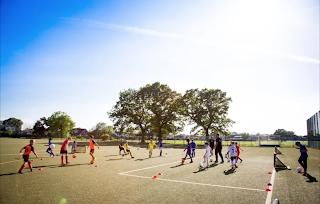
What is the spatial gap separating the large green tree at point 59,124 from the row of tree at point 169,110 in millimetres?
51927

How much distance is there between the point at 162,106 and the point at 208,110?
1347 centimetres

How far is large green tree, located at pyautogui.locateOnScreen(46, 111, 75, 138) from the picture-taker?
101844mm

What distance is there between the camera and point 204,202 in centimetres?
668

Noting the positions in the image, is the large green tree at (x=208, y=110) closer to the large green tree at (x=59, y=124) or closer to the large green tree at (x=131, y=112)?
the large green tree at (x=131, y=112)

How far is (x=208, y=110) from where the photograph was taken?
Result: 59.7m

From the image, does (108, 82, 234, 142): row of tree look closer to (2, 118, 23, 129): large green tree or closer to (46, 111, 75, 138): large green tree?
(46, 111, 75, 138): large green tree

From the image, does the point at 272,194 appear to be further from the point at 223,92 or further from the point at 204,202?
the point at 223,92

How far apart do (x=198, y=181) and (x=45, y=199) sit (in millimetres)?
6480

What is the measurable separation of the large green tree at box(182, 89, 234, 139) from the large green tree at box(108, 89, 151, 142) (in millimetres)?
12414

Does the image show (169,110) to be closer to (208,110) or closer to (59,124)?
(208,110)

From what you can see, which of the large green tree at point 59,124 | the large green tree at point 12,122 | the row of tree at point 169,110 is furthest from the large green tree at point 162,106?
the large green tree at point 12,122

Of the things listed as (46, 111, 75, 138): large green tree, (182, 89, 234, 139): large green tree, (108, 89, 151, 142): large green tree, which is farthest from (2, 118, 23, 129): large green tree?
(182, 89, 234, 139): large green tree

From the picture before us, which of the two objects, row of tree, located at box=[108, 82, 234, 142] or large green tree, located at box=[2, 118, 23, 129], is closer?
row of tree, located at box=[108, 82, 234, 142]

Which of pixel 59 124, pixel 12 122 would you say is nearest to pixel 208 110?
pixel 59 124
